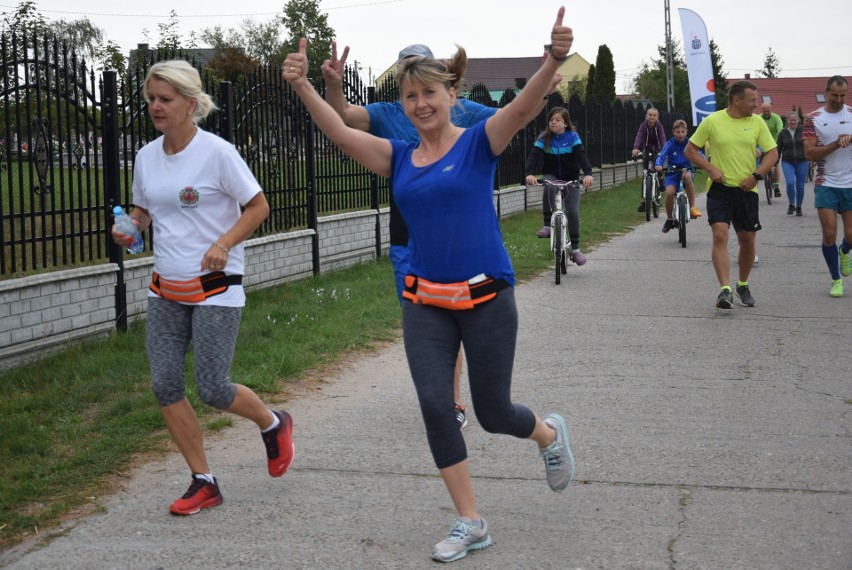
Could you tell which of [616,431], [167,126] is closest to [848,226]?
[616,431]

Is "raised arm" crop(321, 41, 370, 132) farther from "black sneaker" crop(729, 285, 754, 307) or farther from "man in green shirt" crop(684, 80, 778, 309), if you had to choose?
"black sneaker" crop(729, 285, 754, 307)

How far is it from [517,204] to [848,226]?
12.5m

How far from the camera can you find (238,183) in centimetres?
489

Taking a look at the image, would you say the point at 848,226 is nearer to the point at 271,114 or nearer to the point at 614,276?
the point at 614,276

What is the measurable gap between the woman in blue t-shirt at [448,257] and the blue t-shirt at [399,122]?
56.3 inches

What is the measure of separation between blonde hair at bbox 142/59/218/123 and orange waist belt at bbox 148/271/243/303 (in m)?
0.69

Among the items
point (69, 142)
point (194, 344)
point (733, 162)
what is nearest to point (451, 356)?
point (194, 344)

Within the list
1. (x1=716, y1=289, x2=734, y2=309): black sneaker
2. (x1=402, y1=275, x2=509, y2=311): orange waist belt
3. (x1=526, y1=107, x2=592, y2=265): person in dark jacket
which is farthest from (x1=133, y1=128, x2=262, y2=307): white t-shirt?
(x1=526, y1=107, x2=592, y2=265): person in dark jacket

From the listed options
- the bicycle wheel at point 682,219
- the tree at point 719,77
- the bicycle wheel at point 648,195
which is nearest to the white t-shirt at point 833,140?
the bicycle wheel at point 682,219

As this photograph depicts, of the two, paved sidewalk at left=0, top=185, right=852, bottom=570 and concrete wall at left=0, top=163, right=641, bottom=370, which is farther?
concrete wall at left=0, top=163, right=641, bottom=370

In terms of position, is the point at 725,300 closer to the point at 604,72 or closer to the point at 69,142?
the point at 69,142

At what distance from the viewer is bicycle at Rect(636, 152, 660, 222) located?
68.8 ft

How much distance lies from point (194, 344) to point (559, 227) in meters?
8.30

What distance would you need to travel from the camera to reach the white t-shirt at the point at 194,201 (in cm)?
485
